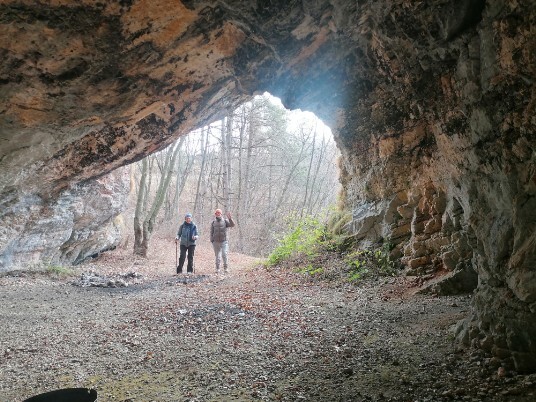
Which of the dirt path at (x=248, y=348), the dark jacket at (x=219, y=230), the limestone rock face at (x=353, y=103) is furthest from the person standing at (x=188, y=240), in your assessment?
the dirt path at (x=248, y=348)

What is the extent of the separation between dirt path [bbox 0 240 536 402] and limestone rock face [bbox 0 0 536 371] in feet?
2.13

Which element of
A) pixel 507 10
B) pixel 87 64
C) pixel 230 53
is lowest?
pixel 507 10

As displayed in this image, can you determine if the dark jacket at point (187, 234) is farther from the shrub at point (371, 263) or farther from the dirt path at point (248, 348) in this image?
the shrub at point (371, 263)

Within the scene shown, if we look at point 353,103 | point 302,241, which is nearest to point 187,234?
point 302,241

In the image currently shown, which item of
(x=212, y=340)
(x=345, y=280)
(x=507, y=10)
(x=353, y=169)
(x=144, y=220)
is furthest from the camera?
(x=144, y=220)

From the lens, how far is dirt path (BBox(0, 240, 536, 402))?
356cm

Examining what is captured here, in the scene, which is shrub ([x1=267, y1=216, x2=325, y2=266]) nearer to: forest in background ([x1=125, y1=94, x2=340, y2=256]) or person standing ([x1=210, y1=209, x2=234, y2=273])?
person standing ([x1=210, y1=209, x2=234, y2=273])

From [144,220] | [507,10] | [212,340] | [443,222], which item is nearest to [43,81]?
[212,340]

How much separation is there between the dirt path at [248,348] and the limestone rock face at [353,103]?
2.13ft

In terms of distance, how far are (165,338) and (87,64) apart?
4.10 meters

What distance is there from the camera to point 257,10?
17.4ft

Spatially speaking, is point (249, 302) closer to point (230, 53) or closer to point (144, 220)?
point (230, 53)

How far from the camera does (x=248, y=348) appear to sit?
4.84 meters

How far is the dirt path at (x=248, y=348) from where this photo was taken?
3562 millimetres
